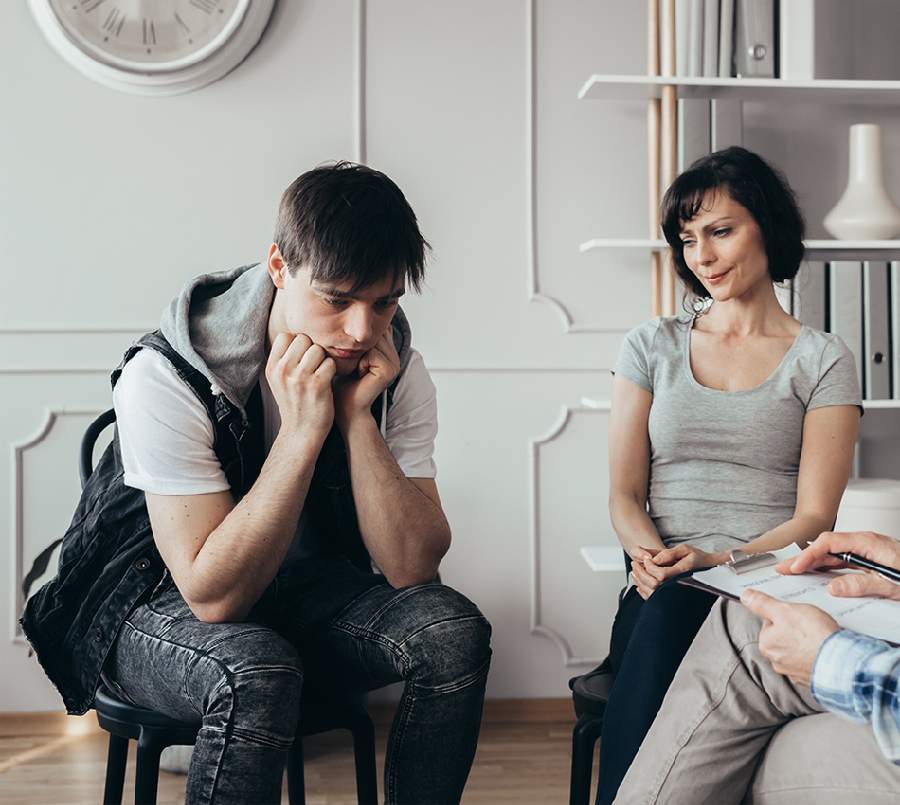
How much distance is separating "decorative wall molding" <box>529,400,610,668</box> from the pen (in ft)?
3.95

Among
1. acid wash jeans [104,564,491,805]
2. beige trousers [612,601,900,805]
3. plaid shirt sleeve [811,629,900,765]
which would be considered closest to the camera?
plaid shirt sleeve [811,629,900,765]

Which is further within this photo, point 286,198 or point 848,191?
point 848,191

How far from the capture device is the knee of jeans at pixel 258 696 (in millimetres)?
1201

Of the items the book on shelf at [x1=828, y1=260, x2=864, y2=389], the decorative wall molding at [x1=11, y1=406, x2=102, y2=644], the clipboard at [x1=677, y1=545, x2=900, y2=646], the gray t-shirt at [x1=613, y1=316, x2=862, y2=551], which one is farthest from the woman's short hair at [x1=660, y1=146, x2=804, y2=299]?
the decorative wall molding at [x1=11, y1=406, x2=102, y2=644]

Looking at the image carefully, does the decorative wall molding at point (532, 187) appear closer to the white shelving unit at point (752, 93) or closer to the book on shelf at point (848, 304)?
the white shelving unit at point (752, 93)

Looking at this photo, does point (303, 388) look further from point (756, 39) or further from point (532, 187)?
point (756, 39)

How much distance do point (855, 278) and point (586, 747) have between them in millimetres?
1306

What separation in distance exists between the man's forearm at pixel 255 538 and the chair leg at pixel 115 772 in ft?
1.20

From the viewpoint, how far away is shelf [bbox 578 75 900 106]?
86.6 inches

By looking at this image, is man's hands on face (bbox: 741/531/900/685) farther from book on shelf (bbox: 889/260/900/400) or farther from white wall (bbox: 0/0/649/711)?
white wall (bbox: 0/0/649/711)

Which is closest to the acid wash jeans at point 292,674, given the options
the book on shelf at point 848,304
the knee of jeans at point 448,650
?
A: the knee of jeans at point 448,650

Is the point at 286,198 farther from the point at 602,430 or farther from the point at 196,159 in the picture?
the point at 602,430

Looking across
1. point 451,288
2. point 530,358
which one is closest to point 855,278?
point 530,358

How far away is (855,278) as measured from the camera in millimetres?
2268
